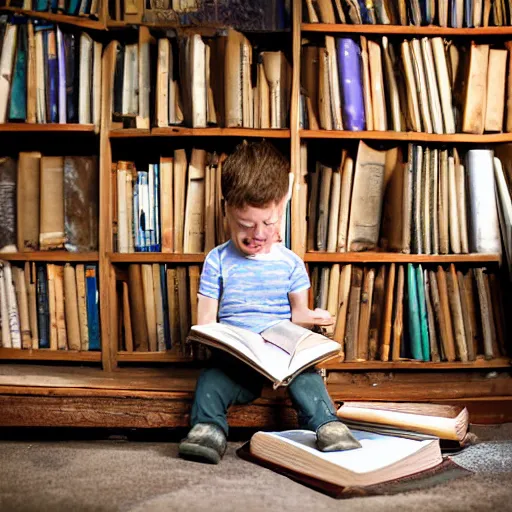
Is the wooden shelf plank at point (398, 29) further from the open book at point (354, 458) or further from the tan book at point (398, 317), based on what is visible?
the open book at point (354, 458)

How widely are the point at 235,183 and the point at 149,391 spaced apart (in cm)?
63

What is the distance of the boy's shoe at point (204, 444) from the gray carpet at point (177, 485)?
23 millimetres

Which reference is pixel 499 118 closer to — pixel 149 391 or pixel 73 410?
pixel 149 391

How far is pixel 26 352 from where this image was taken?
2422 mm

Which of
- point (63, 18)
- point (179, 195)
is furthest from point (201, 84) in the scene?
point (63, 18)

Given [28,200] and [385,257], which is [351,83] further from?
[28,200]

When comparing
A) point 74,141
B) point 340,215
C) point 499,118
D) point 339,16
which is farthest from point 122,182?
point 499,118

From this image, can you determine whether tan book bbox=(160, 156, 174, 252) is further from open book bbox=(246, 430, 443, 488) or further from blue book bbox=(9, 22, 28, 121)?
open book bbox=(246, 430, 443, 488)

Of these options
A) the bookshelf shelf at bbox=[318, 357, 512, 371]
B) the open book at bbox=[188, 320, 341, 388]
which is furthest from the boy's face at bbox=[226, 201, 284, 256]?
the bookshelf shelf at bbox=[318, 357, 512, 371]

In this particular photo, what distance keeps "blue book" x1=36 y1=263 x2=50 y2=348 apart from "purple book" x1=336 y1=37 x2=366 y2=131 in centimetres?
115

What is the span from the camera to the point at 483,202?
238 centimetres

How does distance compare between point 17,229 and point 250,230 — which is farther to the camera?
point 17,229

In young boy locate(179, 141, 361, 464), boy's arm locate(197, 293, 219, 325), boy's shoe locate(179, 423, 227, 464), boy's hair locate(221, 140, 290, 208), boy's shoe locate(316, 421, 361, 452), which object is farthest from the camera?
boy's arm locate(197, 293, 219, 325)

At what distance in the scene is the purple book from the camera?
2361 mm
